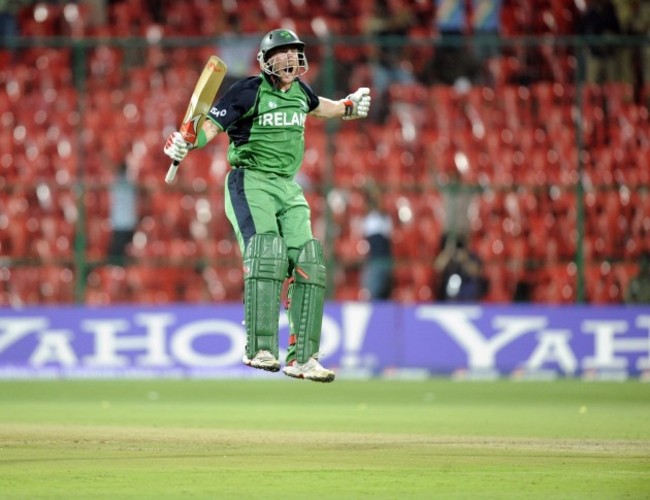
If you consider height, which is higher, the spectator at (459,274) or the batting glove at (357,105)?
the batting glove at (357,105)

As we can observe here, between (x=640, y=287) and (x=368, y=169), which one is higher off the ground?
(x=368, y=169)

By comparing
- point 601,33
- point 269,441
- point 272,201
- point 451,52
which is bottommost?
point 269,441

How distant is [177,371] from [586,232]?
17.9 feet

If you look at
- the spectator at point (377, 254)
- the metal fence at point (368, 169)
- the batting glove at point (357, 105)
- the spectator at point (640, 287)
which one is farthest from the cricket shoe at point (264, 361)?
the spectator at point (640, 287)

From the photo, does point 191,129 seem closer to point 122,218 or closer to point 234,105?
point 234,105

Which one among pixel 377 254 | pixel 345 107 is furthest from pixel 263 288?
pixel 377 254

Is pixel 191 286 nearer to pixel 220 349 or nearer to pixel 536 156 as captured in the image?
pixel 220 349

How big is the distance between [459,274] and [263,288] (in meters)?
8.01

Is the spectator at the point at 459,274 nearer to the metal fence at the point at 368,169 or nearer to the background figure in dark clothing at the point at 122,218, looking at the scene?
the metal fence at the point at 368,169

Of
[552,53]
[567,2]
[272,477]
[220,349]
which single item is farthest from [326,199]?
[272,477]

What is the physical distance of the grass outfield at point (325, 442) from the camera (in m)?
6.16

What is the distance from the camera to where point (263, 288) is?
27.3 ft

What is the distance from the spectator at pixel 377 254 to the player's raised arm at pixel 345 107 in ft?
22.1

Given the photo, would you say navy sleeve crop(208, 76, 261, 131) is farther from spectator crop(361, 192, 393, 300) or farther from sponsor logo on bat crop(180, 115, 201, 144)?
spectator crop(361, 192, 393, 300)
